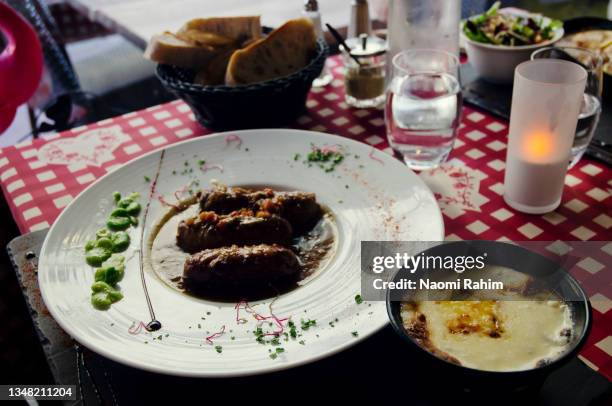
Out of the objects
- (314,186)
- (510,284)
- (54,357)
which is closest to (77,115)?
(314,186)

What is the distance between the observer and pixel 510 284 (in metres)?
0.80

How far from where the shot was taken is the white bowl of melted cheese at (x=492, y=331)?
0.69 m

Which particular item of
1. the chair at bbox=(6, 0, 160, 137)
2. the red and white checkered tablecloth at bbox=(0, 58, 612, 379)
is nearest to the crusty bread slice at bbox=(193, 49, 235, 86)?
the red and white checkered tablecloth at bbox=(0, 58, 612, 379)

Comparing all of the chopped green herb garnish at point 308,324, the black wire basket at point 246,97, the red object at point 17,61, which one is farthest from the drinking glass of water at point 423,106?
the red object at point 17,61

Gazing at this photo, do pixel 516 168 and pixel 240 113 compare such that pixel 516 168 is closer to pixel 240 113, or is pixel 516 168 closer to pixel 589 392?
pixel 589 392

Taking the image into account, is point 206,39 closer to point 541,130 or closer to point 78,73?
point 541,130

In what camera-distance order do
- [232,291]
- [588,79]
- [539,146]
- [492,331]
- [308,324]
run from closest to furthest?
[492,331]
[308,324]
[232,291]
[539,146]
[588,79]

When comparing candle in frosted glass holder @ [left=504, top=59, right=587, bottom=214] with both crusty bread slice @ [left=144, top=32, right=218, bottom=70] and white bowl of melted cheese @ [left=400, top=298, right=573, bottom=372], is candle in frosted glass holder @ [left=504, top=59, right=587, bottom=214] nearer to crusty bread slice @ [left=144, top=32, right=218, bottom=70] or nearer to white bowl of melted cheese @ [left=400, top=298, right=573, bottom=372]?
white bowl of melted cheese @ [left=400, top=298, right=573, bottom=372]

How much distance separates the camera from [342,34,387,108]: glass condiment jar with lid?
154 cm

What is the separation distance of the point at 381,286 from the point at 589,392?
0.33 m

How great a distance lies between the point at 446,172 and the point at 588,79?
1.13 ft

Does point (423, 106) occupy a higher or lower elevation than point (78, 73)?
higher

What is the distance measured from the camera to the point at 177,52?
1493 millimetres

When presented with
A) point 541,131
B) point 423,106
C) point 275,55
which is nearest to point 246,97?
point 275,55
